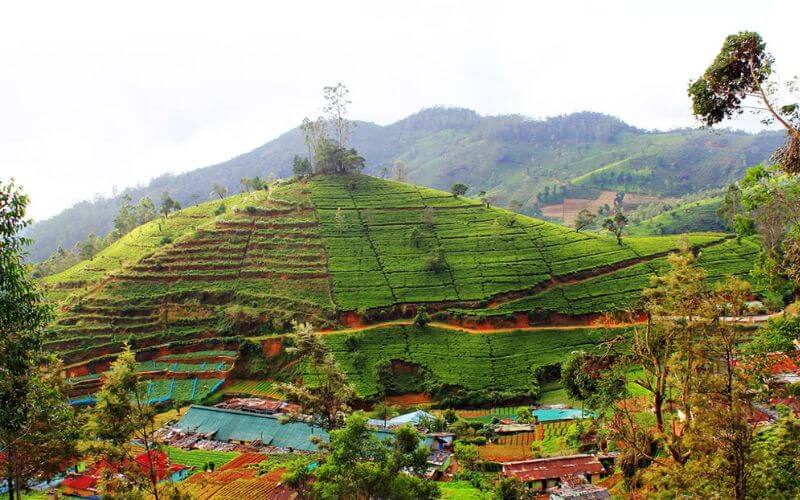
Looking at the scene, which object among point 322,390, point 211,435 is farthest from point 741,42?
point 211,435

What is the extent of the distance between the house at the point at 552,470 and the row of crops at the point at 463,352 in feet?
40.1

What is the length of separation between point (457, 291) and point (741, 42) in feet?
127

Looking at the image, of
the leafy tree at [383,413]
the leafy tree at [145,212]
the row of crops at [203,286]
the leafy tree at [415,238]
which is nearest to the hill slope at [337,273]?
the row of crops at [203,286]

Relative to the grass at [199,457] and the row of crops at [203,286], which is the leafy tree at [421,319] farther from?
the grass at [199,457]

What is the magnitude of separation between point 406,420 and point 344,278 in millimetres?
19577

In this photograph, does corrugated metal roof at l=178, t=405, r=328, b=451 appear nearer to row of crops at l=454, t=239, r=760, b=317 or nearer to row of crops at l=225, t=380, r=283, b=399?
row of crops at l=225, t=380, r=283, b=399

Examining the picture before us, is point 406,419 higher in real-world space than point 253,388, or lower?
lower

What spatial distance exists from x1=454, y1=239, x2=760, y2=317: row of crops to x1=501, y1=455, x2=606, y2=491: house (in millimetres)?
19857

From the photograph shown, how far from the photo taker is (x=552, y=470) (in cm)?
2484

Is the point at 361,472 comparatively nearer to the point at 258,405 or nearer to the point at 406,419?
the point at 406,419

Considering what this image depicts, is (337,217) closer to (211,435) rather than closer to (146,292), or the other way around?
(146,292)

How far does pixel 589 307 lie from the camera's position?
4597 centimetres

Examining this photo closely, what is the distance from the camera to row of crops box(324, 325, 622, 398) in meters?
38.7

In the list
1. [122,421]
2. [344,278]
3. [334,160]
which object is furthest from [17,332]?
[334,160]
